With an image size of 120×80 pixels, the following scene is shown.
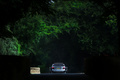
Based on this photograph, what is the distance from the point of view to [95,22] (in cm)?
4928

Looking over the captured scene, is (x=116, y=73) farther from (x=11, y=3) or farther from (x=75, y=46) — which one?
(x=75, y=46)

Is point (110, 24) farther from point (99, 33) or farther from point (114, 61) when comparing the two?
point (114, 61)

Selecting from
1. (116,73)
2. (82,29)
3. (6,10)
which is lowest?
(116,73)

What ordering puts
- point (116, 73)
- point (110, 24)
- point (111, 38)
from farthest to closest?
point (111, 38) < point (110, 24) < point (116, 73)

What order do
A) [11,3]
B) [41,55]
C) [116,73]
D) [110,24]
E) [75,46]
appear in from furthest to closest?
[41,55], [75,46], [110,24], [11,3], [116,73]

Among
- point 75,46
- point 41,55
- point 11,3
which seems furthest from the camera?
point 41,55

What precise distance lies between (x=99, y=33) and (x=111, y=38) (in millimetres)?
2048

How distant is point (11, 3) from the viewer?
12.2 meters

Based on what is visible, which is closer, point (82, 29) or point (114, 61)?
point (114, 61)

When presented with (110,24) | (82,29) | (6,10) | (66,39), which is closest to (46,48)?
(66,39)

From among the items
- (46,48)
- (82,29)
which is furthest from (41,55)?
(82,29)

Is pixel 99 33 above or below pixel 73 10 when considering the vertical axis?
below

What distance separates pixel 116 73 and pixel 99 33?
38.7 metres

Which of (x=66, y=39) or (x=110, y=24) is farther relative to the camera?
(x=66, y=39)
